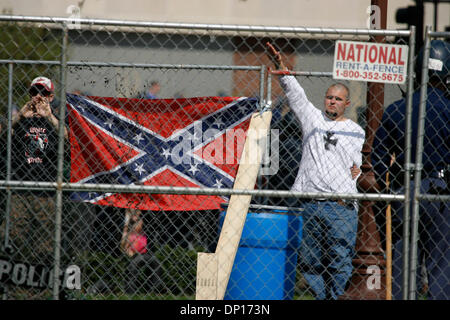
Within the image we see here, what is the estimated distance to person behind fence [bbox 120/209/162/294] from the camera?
6.61m

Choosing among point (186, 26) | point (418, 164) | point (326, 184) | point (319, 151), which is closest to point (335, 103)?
point (319, 151)

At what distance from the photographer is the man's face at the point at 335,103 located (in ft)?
21.0

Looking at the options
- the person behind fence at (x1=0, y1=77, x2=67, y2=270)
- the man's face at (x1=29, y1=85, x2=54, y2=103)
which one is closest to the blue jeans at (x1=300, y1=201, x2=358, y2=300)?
the person behind fence at (x1=0, y1=77, x2=67, y2=270)

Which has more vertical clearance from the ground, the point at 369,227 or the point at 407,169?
the point at 407,169

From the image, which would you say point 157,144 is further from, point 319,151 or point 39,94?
point 319,151

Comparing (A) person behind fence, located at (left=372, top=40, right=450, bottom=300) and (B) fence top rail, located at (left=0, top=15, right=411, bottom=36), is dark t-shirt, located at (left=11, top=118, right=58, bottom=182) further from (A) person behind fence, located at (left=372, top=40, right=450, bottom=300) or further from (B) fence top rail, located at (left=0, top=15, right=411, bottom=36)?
(A) person behind fence, located at (left=372, top=40, right=450, bottom=300)

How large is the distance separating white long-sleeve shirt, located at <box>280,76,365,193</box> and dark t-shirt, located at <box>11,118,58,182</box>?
2378mm

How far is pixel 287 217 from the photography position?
554 cm

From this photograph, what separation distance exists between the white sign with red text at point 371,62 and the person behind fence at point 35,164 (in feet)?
10.5

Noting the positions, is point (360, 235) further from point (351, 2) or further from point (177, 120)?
point (351, 2)

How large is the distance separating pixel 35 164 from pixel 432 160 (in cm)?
386

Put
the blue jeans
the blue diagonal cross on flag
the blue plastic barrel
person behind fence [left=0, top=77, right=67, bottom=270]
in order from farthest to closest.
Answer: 1. person behind fence [left=0, top=77, right=67, bottom=270]
2. the blue diagonal cross on flag
3. the blue jeans
4. the blue plastic barrel

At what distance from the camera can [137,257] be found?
670cm
